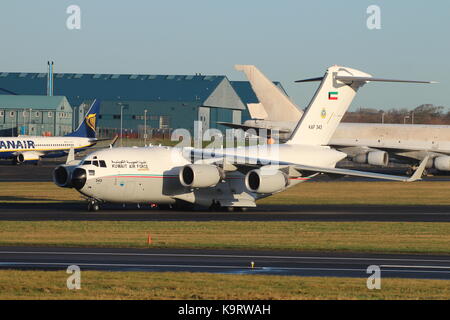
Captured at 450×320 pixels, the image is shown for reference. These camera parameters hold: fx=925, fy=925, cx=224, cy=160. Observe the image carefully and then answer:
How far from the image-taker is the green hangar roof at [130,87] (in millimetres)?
149500

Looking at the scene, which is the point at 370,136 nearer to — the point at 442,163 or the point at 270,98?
the point at 442,163

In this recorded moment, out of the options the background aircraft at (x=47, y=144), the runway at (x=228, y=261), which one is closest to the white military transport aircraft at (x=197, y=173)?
the runway at (x=228, y=261)

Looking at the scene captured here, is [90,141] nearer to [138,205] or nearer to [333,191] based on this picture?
[333,191]

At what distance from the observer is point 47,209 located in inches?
1778

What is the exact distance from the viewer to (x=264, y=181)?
42.7m

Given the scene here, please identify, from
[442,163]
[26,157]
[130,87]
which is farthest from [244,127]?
[130,87]

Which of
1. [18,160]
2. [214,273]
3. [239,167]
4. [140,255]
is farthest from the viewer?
[18,160]

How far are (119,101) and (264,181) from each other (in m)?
107

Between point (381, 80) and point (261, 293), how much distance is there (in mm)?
28515

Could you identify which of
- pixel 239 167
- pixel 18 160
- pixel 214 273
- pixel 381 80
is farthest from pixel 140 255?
pixel 18 160

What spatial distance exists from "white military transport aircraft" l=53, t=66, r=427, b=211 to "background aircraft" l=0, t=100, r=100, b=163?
56818 mm

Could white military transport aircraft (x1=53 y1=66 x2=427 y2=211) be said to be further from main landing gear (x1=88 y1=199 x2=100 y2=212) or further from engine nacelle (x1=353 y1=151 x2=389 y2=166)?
A: engine nacelle (x1=353 y1=151 x2=389 y2=166)

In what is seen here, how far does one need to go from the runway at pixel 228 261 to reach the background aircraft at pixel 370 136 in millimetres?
44207

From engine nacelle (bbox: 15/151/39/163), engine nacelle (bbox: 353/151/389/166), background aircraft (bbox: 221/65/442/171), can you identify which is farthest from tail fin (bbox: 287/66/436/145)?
engine nacelle (bbox: 15/151/39/163)
